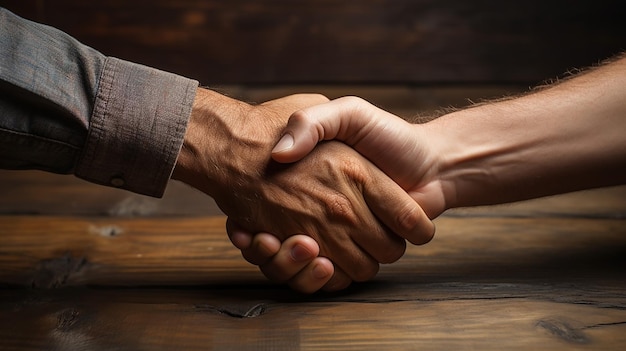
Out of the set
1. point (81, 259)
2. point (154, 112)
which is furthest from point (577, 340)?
point (81, 259)

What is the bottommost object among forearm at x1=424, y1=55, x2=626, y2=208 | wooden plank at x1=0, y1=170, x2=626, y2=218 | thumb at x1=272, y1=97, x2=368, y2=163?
wooden plank at x1=0, y1=170, x2=626, y2=218

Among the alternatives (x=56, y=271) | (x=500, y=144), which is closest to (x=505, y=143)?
(x=500, y=144)

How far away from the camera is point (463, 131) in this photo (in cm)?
109

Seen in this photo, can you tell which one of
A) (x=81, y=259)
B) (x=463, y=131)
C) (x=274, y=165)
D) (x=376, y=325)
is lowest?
(x=81, y=259)

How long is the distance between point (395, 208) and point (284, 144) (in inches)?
6.5

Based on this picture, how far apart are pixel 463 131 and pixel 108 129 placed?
1.56 ft

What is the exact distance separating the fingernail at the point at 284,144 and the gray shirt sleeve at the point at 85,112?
12cm

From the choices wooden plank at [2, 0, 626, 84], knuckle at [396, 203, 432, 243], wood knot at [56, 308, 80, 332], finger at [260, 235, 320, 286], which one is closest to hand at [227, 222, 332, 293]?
finger at [260, 235, 320, 286]

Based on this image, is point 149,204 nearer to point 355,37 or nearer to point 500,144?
point 500,144

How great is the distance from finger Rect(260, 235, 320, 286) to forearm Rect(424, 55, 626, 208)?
221mm

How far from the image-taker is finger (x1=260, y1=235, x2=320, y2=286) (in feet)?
3.26

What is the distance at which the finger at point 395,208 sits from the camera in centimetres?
101

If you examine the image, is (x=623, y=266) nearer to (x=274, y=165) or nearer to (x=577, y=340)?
(x=577, y=340)

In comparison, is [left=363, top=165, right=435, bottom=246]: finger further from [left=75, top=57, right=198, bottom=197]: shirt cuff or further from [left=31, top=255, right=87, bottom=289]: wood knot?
[left=31, top=255, right=87, bottom=289]: wood knot
